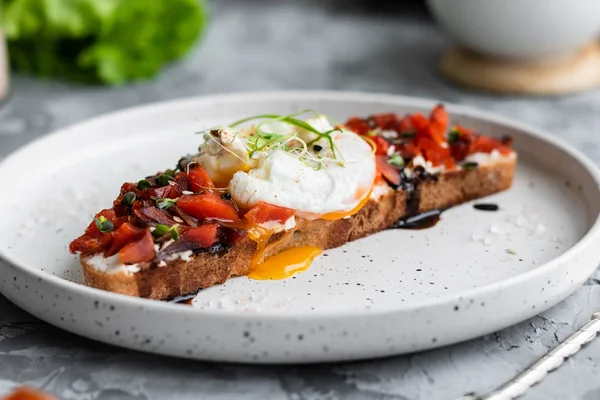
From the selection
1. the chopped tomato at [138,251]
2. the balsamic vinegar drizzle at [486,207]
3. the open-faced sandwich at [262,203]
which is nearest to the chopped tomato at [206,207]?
the open-faced sandwich at [262,203]

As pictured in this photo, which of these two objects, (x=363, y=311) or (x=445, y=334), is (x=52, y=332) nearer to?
(x=363, y=311)

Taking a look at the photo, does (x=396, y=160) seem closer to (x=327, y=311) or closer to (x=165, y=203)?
(x=165, y=203)

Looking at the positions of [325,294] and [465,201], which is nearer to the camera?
[325,294]

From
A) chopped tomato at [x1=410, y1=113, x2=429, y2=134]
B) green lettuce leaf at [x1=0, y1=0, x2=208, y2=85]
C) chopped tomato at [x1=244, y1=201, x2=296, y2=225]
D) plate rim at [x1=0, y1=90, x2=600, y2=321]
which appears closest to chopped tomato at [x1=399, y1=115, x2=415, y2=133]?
chopped tomato at [x1=410, y1=113, x2=429, y2=134]

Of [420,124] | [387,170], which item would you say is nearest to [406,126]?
[420,124]

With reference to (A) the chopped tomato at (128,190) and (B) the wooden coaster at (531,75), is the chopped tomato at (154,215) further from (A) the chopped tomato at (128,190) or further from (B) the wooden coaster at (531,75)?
(B) the wooden coaster at (531,75)

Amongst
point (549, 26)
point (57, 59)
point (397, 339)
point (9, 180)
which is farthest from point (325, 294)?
point (57, 59)
